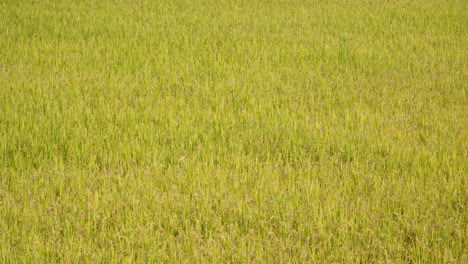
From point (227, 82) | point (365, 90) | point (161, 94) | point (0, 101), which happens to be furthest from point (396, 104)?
point (0, 101)

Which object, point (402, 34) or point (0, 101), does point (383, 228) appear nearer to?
point (0, 101)

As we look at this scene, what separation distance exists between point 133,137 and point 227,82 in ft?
4.93

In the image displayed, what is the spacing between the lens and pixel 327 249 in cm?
269

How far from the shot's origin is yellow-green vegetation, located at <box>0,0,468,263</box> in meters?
2.73

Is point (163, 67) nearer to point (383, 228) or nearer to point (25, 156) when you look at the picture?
point (25, 156)

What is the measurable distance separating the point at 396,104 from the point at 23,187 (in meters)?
3.18

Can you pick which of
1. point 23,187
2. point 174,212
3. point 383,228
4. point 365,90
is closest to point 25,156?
point 23,187

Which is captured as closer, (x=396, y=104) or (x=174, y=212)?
(x=174, y=212)

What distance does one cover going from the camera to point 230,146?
3820 mm

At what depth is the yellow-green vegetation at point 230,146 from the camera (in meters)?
2.73

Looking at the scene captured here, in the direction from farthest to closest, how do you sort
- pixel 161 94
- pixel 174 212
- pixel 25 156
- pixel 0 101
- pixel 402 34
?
pixel 402 34
pixel 161 94
pixel 0 101
pixel 25 156
pixel 174 212

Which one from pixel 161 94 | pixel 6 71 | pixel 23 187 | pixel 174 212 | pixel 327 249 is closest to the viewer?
pixel 327 249

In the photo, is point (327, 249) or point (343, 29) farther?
point (343, 29)

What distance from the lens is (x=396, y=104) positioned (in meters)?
4.79
